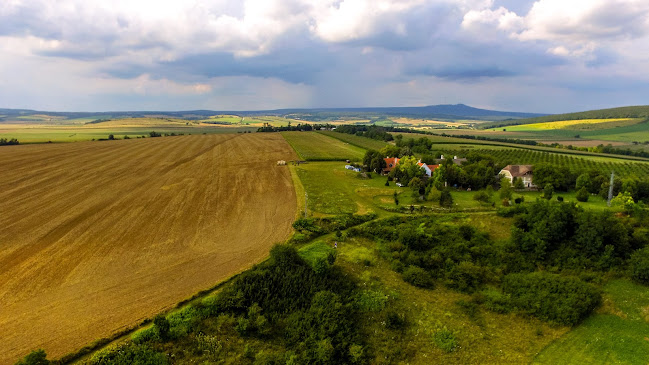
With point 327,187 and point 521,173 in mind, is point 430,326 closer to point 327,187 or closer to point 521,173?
point 327,187

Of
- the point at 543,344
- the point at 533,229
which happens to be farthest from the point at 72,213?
the point at 533,229

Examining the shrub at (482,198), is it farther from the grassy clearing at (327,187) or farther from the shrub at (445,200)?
the grassy clearing at (327,187)

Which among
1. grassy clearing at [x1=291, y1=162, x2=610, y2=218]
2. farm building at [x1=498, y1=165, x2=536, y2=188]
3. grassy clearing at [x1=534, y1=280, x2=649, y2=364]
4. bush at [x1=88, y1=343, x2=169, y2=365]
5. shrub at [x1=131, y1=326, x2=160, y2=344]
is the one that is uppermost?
farm building at [x1=498, y1=165, x2=536, y2=188]

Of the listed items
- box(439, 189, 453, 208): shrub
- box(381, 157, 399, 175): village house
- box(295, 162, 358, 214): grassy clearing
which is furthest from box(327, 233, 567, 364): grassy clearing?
box(381, 157, 399, 175): village house

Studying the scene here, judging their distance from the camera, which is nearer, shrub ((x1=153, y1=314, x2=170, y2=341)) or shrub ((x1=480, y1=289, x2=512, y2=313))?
shrub ((x1=153, y1=314, x2=170, y2=341))

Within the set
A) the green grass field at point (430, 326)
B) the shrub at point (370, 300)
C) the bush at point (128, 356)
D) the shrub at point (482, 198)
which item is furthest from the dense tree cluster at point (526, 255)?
the bush at point (128, 356)

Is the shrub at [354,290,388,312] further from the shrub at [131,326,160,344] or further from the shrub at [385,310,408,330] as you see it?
the shrub at [131,326,160,344]

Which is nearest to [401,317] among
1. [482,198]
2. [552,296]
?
[552,296]
